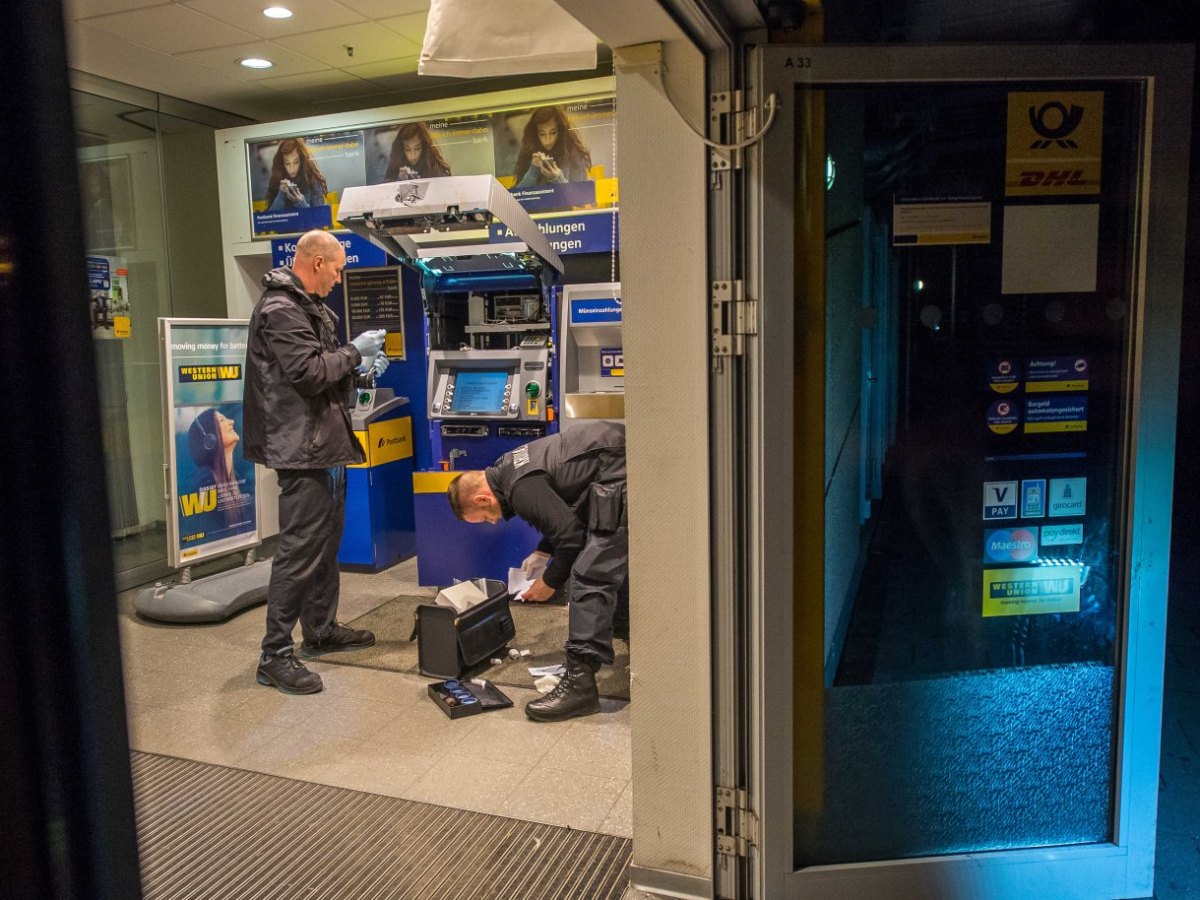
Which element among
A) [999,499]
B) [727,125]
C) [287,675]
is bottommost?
[287,675]

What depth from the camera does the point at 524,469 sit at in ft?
11.6

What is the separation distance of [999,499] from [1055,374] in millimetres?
336

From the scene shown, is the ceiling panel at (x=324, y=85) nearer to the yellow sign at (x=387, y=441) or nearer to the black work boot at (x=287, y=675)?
the yellow sign at (x=387, y=441)

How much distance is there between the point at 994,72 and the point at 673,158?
0.74 m

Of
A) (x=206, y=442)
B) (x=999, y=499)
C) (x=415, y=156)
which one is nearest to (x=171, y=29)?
(x=415, y=156)

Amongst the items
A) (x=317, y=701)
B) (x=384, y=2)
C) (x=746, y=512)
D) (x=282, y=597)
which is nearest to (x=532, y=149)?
(x=384, y=2)

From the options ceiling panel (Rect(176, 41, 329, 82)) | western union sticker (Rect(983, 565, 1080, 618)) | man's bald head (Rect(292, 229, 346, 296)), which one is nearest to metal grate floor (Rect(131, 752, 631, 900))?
western union sticker (Rect(983, 565, 1080, 618))

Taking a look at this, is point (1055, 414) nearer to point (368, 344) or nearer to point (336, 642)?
point (368, 344)

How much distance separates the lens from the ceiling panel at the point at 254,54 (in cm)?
525

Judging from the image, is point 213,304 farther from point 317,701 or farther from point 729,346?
point 729,346

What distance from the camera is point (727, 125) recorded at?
201 cm

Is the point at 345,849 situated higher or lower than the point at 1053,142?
lower

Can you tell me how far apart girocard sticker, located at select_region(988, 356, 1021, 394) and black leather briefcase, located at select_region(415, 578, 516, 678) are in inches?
91.6

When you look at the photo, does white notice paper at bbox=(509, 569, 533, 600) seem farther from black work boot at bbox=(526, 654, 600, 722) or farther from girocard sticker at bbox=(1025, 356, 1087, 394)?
girocard sticker at bbox=(1025, 356, 1087, 394)
